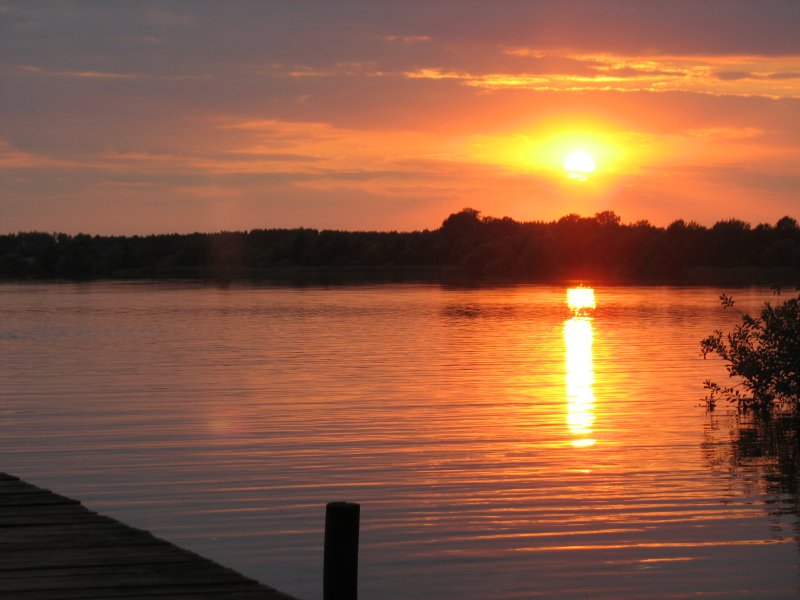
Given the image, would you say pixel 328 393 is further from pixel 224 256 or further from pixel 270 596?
pixel 224 256

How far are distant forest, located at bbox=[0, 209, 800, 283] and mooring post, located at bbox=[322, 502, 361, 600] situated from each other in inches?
3533

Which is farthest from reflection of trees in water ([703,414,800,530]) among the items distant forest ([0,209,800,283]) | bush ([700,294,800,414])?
distant forest ([0,209,800,283])

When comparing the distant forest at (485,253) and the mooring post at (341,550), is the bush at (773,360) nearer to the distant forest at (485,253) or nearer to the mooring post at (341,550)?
the mooring post at (341,550)

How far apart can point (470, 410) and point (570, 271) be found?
114 m

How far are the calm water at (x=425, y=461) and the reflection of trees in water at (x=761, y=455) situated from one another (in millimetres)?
76

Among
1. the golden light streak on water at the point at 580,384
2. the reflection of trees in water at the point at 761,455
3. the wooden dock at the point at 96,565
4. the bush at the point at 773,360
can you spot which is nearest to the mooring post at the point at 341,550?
the wooden dock at the point at 96,565

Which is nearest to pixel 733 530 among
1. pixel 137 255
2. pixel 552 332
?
pixel 552 332

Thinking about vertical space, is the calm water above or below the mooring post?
below

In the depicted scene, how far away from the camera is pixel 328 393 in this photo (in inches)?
848

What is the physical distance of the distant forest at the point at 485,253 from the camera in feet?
354

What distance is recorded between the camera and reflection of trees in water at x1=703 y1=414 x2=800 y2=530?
1276 centimetres

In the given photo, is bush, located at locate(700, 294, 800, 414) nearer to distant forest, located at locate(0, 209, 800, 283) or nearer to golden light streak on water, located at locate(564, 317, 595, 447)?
golden light streak on water, located at locate(564, 317, 595, 447)

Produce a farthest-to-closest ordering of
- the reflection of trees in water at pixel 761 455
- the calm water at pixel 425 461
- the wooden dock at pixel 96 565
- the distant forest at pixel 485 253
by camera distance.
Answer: the distant forest at pixel 485 253 → the reflection of trees in water at pixel 761 455 → the calm water at pixel 425 461 → the wooden dock at pixel 96 565

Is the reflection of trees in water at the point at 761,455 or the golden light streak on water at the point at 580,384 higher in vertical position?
the golden light streak on water at the point at 580,384
